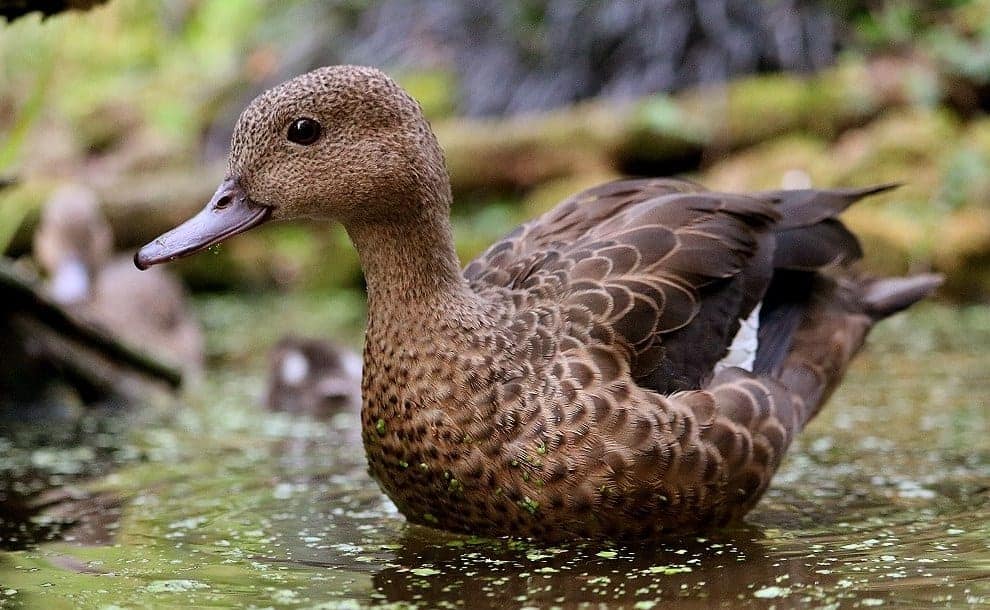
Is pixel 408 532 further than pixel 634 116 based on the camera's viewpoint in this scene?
No

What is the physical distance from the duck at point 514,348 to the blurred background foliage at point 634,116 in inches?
182

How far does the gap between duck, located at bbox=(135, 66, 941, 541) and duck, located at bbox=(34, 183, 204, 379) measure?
4302 mm

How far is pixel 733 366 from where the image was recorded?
405 centimetres

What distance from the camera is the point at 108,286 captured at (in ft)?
29.5

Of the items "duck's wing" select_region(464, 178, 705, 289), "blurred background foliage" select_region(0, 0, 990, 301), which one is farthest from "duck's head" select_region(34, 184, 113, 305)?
"duck's wing" select_region(464, 178, 705, 289)

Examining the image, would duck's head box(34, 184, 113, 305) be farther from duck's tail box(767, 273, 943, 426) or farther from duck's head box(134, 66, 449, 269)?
duck's tail box(767, 273, 943, 426)

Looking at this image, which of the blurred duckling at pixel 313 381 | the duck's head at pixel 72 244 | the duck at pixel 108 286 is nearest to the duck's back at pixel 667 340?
the blurred duckling at pixel 313 381

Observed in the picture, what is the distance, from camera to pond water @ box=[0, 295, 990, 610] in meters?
3.18

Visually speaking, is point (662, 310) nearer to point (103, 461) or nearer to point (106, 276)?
point (103, 461)

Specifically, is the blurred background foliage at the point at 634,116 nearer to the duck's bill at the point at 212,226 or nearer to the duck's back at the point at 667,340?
the duck's back at the point at 667,340

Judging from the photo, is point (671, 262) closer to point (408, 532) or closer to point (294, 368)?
point (408, 532)

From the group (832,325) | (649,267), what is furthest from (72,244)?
(649,267)

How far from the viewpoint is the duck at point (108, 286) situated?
8.37 metres

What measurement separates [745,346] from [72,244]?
6213 millimetres
